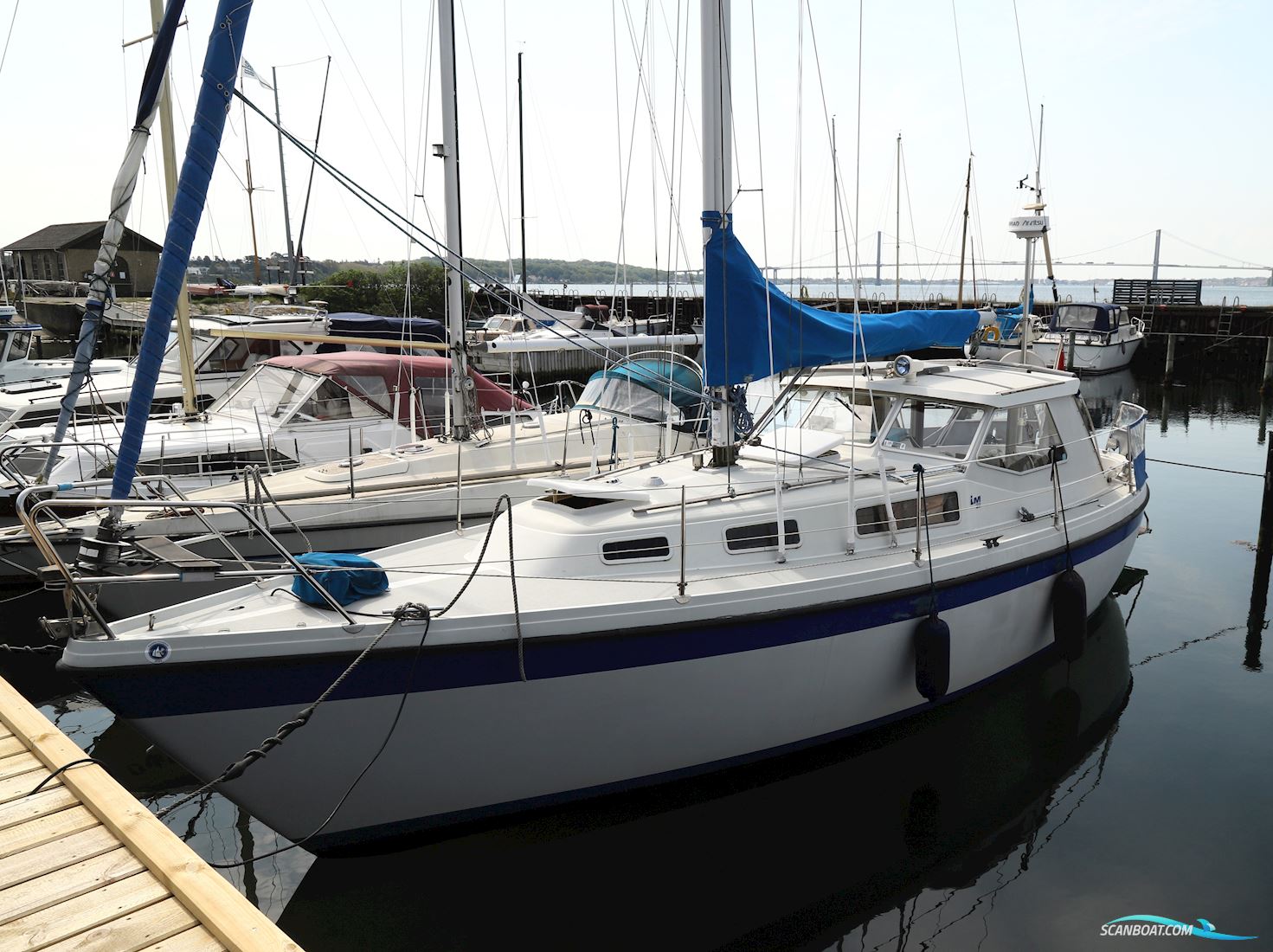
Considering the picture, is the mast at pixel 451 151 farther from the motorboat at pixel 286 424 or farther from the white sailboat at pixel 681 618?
the white sailboat at pixel 681 618

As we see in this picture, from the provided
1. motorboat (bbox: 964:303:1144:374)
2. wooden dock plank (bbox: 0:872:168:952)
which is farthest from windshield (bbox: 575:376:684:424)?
motorboat (bbox: 964:303:1144:374)

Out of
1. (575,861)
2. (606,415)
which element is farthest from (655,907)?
(606,415)

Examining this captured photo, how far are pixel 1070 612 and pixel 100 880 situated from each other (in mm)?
6969

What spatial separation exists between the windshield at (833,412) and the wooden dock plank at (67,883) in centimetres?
581

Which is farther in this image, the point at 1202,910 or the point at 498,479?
the point at 498,479

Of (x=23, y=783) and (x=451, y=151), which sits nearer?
(x=23, y=783)

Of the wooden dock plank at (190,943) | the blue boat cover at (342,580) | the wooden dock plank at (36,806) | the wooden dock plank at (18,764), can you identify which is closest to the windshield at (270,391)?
the blue boat cover at (342,580)

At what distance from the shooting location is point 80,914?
10.8 feet

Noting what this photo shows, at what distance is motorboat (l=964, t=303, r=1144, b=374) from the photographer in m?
31.0

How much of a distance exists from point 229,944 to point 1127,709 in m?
7.65

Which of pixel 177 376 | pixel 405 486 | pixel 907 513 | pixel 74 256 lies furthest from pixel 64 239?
pixel 907 513

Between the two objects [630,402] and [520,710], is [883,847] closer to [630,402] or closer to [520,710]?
[520,710]

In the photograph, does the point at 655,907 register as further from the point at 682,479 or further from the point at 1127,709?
the point at 1127,709

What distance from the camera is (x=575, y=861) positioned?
5.78 m
